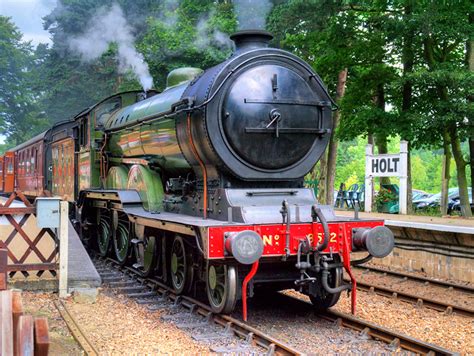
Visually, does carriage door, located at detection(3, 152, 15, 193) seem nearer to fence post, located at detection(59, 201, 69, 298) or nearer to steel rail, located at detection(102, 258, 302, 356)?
steel rail, located at detection(102, 258, 302, 356)

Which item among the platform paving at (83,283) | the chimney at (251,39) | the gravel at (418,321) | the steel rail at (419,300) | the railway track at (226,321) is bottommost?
the gravel at (418,321)

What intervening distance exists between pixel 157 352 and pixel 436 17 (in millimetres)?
10522

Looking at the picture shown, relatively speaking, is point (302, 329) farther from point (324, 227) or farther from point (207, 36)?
point (207, 36)

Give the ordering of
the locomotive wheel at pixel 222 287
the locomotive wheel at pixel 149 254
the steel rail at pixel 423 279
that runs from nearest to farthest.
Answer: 1. the locomotive wheel at pixel 222 287
2. the locomotive wheel at pixel 149 254
3. the steel rail at pixel 423 279

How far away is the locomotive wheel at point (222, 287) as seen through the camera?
20.0 ft

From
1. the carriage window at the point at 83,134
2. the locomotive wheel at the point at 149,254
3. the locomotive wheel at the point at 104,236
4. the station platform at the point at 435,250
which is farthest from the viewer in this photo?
the carriage window at the point at 83,134

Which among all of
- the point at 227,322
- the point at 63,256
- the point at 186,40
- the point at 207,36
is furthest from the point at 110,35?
the point at 227,322

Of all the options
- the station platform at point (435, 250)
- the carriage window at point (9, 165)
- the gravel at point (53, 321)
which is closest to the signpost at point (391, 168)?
the station platform at point (435, 250)

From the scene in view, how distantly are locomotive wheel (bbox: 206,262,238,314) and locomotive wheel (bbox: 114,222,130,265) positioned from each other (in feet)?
9.82

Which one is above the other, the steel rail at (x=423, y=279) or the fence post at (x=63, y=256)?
the fence post at (x=63, y=256)

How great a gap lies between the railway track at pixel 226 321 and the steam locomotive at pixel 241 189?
0.19 m

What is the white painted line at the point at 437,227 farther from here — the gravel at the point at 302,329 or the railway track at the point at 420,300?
the gravel at the point at 302,329

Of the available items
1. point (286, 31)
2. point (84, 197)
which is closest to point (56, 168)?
point (84, 197)

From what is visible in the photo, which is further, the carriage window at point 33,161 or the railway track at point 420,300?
the carriage window at point 33,161
